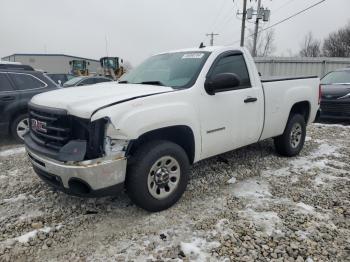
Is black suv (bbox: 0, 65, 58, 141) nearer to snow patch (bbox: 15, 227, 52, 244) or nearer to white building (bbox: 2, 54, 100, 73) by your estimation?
snow patch (bbox: 15, 227, 52, 244)

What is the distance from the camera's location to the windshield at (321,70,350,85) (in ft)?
33.0

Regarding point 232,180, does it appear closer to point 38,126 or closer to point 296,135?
point 296,135

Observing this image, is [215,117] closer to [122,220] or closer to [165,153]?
[165,153]

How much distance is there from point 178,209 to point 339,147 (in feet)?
14.0

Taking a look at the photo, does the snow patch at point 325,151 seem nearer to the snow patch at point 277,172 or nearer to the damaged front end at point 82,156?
the snow patch at point 277,172

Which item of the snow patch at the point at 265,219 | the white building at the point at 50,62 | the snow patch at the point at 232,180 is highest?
the white building at the point at 50,62

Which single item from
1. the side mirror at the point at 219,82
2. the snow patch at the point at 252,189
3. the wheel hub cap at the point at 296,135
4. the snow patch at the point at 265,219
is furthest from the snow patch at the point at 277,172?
the side mirror at the point at 219,82

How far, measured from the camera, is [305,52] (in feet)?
225

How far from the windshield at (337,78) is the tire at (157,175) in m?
8.11

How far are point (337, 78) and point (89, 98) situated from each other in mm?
9305

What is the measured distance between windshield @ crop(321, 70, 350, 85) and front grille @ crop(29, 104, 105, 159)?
9.02 m

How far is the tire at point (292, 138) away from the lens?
5.60m

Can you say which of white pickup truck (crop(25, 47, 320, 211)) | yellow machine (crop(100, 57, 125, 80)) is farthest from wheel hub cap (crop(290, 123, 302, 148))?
yellow machine (crop(100, 57, 125, 80))

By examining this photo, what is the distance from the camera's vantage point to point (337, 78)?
1041cm
